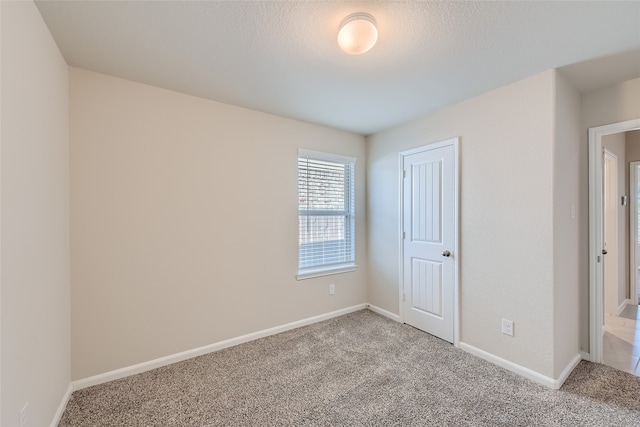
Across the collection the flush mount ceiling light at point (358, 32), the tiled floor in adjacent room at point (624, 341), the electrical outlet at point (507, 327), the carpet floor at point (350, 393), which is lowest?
the carpet floor at point (350, 393)

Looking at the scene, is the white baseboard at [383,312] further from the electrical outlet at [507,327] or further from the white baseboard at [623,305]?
the white baseboard at [623,305]

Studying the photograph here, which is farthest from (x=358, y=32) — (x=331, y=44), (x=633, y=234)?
(x=633, y=234)

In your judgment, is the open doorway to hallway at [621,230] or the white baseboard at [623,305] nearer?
the open doorway to hallway at [621,230]

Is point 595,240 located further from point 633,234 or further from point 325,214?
point 325,214

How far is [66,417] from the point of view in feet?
5.74

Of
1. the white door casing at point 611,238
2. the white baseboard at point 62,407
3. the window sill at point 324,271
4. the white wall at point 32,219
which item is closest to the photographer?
the white wall at point 32,219

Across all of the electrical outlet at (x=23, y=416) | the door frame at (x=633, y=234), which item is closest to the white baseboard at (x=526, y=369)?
the door frame at (x=633, y=234)

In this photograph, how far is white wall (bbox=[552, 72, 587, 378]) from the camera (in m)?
2.05

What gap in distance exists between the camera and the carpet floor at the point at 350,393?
5.67ft

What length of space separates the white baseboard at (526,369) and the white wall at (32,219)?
307 cm

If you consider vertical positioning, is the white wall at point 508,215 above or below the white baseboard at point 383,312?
above

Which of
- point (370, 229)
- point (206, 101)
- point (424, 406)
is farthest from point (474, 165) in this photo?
point (206, 101)

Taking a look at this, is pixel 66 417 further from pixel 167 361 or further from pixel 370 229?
pixel 370 229

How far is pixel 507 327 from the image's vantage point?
2.27 metres
